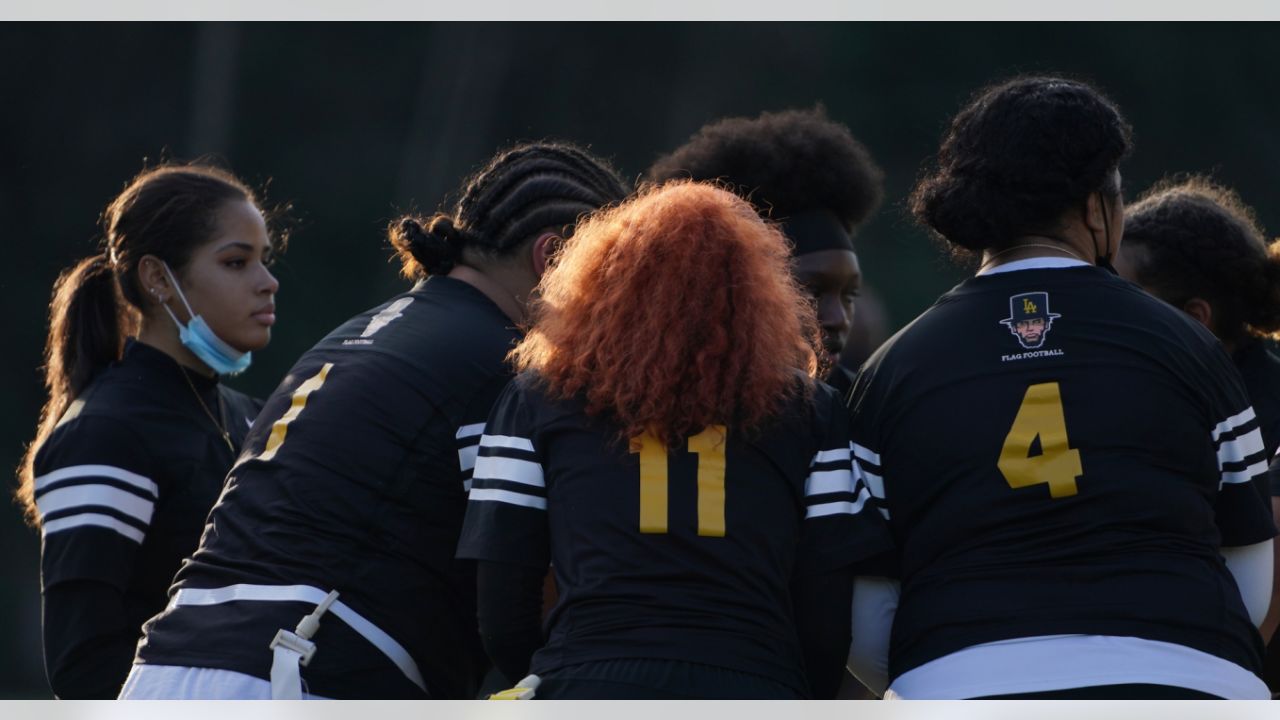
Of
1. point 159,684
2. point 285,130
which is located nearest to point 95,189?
point 285,130

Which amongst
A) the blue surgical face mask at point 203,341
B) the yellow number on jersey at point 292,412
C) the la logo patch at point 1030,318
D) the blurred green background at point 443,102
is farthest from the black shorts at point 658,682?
the blurred green background at point 443,102

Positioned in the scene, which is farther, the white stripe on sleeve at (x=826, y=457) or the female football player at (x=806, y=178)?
the female football player at (x=806, y=178)

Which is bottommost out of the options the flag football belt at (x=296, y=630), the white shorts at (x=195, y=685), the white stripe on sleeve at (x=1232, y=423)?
the white shorts at (x=195, y=685)

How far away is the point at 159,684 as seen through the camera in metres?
3.00

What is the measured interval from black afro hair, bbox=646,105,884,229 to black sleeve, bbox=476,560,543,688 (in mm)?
1958

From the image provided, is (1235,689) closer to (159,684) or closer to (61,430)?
(159,684)

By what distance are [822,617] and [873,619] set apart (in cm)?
A: 14

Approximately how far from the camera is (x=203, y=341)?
155 inches

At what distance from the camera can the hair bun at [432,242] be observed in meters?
3.44

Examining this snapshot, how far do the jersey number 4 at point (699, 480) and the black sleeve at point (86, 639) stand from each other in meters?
1.47

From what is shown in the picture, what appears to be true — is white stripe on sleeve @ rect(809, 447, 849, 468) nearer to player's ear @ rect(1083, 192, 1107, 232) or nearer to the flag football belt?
player's ear @ rect(1083, 192, 1107, 232)

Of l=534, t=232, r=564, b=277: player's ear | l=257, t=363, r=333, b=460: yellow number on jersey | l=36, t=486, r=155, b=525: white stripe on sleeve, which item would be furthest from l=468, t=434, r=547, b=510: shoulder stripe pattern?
l=36, t=486, r=155, b=525: white stripe on sleeve

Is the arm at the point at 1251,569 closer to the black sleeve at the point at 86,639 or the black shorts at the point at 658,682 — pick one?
the black shorts at the point at 658,682

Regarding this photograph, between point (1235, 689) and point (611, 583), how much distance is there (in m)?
1.07
